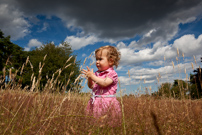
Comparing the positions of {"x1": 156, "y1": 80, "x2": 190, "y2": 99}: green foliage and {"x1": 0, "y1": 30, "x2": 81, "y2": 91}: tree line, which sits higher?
{"x1": 0, "y1": 30, "x2": 81, "y2": 91}: tree line

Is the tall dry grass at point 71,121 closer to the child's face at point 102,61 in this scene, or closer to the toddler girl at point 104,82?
the toddler girl at point 104,82

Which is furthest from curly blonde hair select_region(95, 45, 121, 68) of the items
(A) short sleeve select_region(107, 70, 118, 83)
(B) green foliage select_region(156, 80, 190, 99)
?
(B) green foliage select_region(156, 80, 190, 99)

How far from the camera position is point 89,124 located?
6.23ft

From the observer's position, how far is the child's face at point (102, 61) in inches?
131

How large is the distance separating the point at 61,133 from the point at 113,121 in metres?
Answer: 0.79

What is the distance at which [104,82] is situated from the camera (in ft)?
9.50

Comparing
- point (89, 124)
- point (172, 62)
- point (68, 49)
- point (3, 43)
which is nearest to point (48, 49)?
point (68, 49)

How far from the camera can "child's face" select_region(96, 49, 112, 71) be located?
10.9ft

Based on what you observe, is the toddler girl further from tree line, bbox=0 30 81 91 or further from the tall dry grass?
tree line, bbox=0 30 81 91

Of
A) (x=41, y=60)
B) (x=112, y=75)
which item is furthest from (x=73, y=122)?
(x=41, y=60)

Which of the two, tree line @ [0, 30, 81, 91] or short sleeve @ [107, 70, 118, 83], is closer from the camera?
short sleeve @ [107, 70, 118, 83]

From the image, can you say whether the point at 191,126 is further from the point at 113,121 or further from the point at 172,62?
the point at 172,62

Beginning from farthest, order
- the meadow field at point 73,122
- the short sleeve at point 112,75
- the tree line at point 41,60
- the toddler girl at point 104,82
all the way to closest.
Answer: the tree line at point 41,60
the short sleeve at point 112,75
the toddler girl at point 104,82
the meadow field at point 73,122

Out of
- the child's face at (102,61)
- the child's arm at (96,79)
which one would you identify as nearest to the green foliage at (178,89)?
the child's face at (102,61)
